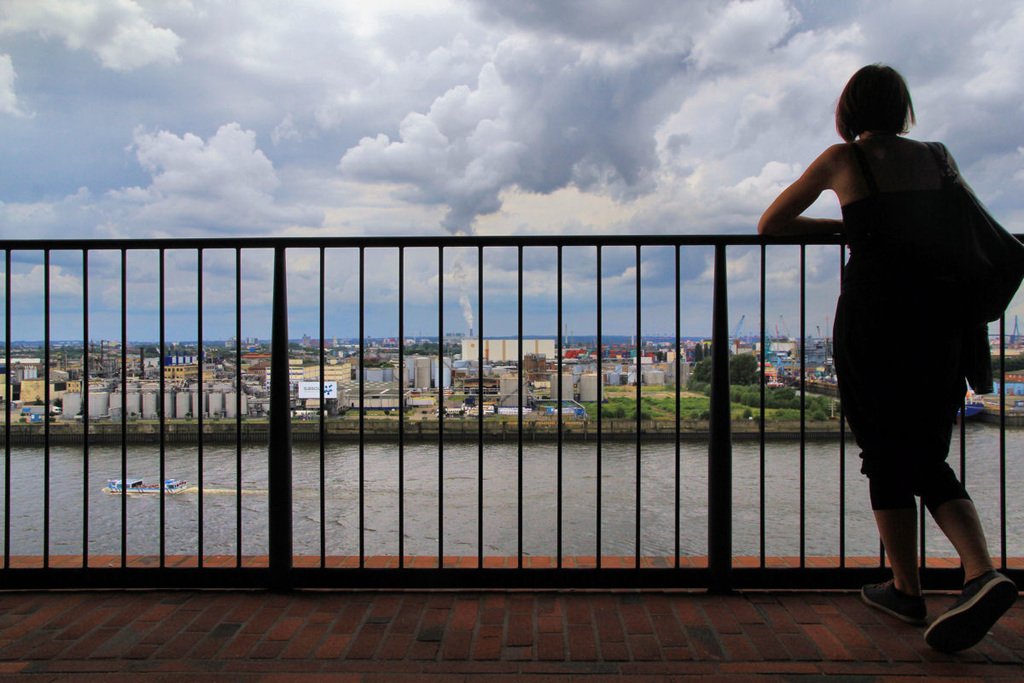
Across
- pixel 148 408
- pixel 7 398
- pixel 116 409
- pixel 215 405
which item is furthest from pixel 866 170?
pixel 148 408

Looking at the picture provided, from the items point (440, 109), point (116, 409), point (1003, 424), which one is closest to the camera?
point (1003, 424)

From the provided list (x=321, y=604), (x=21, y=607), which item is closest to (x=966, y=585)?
(x=321, y=604)

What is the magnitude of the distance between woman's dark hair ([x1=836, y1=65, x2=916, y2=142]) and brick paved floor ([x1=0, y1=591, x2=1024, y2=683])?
111 cm

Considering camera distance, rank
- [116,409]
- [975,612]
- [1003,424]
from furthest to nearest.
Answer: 1. [116,409]
2. [1003,424]
3. [975,612]

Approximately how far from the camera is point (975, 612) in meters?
1.07

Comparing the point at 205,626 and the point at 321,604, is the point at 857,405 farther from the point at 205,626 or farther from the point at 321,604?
the point at 205,626

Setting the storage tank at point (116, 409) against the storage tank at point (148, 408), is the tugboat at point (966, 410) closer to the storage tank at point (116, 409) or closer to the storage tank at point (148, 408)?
the storage tank at point (116, 409)

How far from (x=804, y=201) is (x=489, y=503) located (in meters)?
20.2

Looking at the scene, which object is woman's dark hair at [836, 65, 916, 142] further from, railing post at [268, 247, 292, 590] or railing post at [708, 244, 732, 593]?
railing post at [268, 247, 292, 590]

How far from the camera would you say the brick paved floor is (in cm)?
109

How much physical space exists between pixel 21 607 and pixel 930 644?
2.11 m

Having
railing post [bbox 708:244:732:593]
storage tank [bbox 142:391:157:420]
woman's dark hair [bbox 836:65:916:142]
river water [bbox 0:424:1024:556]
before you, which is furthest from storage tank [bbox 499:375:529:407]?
river water [bbox 0:424:1024:556]

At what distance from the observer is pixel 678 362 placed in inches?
55.5

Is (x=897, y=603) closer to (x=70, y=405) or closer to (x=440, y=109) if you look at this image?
(x=70, y=405)
